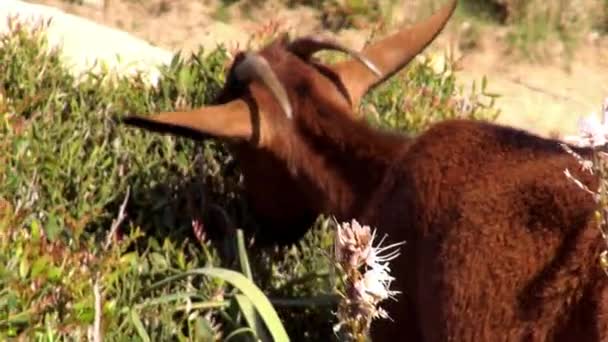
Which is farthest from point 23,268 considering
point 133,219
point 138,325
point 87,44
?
point 87,44

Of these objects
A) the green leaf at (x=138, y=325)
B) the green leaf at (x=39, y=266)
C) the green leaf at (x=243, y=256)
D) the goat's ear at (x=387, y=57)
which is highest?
the goat's ear at (x=387, y=57)

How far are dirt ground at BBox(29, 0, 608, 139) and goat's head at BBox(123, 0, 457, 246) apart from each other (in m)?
4.64

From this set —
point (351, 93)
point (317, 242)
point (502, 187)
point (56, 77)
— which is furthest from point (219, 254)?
point (502, 187)

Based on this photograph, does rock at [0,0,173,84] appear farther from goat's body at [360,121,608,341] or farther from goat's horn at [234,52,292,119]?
goat's body at [360,121,608,341]

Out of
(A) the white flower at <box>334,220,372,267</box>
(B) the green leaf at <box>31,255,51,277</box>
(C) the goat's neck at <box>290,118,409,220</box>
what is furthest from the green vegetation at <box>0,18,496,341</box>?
(A) the white flower at <box>334,220,372,267</box>

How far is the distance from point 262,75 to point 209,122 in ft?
1.01

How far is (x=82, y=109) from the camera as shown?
779cm

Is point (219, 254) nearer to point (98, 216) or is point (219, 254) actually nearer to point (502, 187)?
point (98, 216)

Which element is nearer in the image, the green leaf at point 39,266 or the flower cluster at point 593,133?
the flower cluster at point 593,133

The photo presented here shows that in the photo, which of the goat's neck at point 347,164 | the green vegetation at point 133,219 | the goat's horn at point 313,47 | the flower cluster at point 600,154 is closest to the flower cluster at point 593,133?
the flower cluster at point 600,154

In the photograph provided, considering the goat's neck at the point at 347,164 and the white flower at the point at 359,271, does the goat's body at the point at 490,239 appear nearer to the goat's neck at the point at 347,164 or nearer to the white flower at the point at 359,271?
the goat's neck at the point at 347,164

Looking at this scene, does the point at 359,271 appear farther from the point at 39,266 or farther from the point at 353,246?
the point at 39,266

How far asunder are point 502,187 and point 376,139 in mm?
1133

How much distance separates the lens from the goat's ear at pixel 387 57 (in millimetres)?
7082
